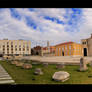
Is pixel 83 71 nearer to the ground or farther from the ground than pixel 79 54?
nearer to the ground

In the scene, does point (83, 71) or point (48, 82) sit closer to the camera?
point (48, 82)

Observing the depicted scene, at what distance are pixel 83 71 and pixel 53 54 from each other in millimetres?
A: 3300

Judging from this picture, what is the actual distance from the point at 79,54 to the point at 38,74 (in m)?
3.77
